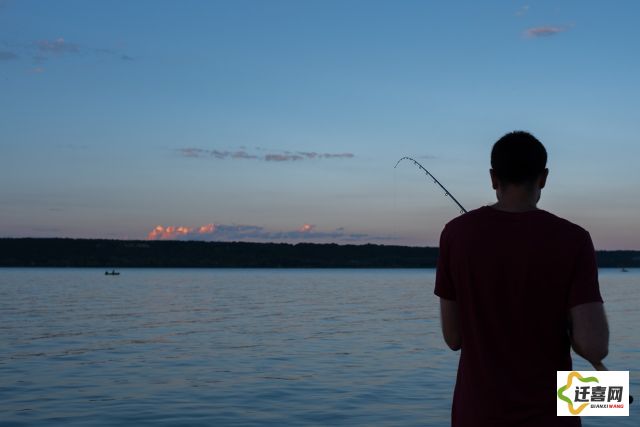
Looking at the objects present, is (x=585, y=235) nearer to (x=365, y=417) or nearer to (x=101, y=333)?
(x=365, y=417)

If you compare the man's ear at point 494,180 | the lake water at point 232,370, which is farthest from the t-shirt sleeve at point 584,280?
the lake water at point 232,370

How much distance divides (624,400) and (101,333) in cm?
3207

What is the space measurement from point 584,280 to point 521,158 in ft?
1.85

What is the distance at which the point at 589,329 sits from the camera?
3.22 metres

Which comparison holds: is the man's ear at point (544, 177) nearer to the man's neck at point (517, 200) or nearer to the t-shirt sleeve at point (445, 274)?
the man's neck at point (517, 200)

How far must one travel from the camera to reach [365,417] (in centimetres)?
1530

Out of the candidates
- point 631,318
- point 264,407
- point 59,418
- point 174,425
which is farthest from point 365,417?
point 631,318

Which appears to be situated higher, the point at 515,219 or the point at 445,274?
the point at 515,219

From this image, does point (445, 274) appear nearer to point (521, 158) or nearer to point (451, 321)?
point (451, 321)

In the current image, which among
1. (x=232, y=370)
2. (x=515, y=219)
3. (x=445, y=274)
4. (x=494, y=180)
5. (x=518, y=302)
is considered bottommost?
(x=232, y=370)

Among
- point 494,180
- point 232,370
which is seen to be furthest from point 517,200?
point 232,370

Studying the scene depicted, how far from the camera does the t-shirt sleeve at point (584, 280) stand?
3.21 metres

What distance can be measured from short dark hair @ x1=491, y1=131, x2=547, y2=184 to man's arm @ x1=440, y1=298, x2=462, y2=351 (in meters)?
0.57

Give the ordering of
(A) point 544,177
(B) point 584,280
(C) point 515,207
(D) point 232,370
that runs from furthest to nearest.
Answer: (D) point 232,370 < (A) point 544,177 < (C) point 515,207 < (B) point 584,280
